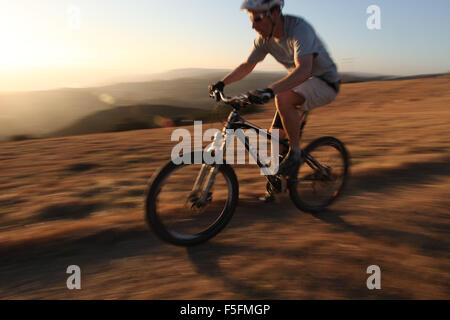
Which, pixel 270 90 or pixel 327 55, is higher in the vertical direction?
pixel 327 55

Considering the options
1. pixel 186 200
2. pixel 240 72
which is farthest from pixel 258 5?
pixel 186 200

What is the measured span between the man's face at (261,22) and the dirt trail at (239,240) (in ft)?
6.42

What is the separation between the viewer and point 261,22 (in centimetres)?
342

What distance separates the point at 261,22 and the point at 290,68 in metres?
0.68

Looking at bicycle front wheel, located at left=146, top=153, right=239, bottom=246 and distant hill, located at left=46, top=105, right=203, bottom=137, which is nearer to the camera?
bicycle front wheel, located at left=146, top=153, right=239, bottom=246

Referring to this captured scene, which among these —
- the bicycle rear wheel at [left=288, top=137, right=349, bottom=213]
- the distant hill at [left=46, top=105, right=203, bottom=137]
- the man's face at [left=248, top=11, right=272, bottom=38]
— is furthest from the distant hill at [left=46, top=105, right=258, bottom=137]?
the man's face at [left=248, top=11, right=272, bottom=38]

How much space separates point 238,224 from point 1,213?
273 cm

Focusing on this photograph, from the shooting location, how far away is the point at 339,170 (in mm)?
4500

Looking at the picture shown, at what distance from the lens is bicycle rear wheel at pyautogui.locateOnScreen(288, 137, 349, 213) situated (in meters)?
4.09

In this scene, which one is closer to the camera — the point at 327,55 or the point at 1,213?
the point at 327,55

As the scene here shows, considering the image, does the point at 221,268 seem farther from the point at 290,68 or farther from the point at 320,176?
the point at 290,68

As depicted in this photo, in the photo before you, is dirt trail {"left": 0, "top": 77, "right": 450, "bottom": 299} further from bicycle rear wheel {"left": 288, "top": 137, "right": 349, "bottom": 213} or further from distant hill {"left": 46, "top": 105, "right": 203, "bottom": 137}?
distant hill {"left": 46, "top": 105, "right": 203, "bottom": 137}

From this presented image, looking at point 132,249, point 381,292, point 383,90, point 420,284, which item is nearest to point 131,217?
point 132,249
